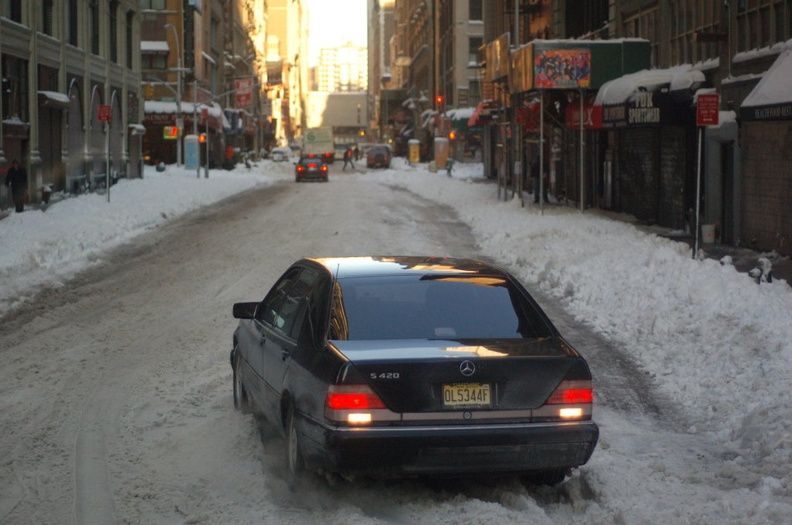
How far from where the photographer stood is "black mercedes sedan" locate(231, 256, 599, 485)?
632 cm

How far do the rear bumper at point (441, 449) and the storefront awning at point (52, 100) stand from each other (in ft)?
108

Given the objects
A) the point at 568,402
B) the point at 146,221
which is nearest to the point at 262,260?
the point at 146,221

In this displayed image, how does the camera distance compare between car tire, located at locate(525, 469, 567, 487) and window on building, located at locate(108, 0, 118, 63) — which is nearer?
car tire, located at locate(525, 469, 567, 487)

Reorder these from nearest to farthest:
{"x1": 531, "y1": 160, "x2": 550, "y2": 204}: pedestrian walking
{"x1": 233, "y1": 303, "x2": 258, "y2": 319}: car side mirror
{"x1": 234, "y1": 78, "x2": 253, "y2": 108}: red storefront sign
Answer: {"x1": 233, "y1": 303, "x2": 258, "y2": 319}: car side mirror
{"x1": 531, "y1": 160, "x2": 550, "y2": 204}: pedestrian walking
{"x1": 234, "y1": 78, "x2": 253, "y2": 108}: red storefront sign

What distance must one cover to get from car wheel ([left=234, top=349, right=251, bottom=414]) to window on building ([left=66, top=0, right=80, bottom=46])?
35325mm

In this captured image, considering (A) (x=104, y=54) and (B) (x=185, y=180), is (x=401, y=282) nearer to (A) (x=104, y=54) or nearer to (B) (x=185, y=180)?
(A) (x=104, y=54)

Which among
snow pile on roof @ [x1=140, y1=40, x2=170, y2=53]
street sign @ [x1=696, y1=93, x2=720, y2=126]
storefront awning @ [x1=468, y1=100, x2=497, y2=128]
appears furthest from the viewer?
snow pile on roof @ [x1=140, y1=40, x2=170, y2=53]

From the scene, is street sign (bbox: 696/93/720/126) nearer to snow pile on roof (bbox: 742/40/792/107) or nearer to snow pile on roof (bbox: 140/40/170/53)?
snow pile on roof (bbox: 742/40/792/107)

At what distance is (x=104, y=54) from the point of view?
4712 cm

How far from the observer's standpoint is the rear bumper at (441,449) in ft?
20.6

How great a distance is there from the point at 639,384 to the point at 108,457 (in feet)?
17.0

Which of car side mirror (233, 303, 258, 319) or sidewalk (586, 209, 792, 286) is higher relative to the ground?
car side mirror (233, 303, 258, 319)

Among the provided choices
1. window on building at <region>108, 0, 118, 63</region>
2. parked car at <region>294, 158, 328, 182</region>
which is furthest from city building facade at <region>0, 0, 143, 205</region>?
parked car at <region>294, 158, 328, 182</region>

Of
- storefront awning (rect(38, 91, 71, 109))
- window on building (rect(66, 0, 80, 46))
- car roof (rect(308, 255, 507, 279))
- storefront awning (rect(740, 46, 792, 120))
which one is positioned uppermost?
window on building (rect(66, 0, 80, 46))
